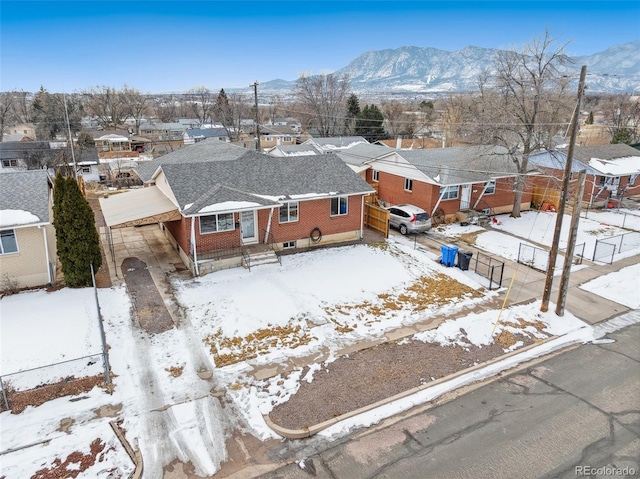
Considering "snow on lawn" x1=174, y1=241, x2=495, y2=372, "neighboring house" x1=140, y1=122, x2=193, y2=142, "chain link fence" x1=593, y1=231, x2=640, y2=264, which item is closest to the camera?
"snow on lawn" x1=174, y1=241, x2=495, y2=372

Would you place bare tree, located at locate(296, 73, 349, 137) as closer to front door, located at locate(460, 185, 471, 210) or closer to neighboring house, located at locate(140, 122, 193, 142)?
neighboring house, located at locate(140, 122, 193, 142)

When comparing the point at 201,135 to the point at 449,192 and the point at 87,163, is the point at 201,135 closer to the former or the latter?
the point at 87,163

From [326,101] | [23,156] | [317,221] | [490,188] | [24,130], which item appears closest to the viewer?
[317,221]

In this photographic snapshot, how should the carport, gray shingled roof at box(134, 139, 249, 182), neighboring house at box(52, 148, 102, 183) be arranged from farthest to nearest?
1. neighboring house at box(52, 148, 102, 183)
2. gray shingled roof at box(134, 139, 249, 182)
3. the carport

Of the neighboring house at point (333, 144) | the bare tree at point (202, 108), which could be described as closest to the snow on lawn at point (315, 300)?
the neighboring house at point (333, 144)

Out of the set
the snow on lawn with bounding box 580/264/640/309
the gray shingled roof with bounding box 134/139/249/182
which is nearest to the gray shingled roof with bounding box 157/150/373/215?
the gray shingled roof with bounding box 134/139/249/182

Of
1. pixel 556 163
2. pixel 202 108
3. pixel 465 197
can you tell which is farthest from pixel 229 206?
pixel 202 108
